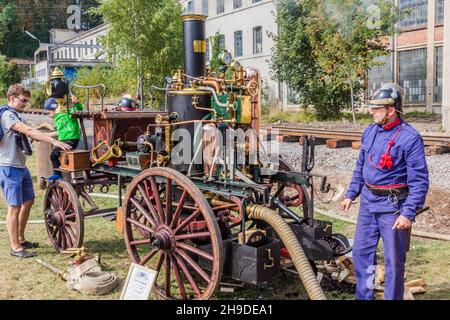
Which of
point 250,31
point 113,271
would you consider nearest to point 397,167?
point 113,271

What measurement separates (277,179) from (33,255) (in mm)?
3027

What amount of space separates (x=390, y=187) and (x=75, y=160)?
11.4 ft

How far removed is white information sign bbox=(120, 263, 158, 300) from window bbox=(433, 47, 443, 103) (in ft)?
64.6

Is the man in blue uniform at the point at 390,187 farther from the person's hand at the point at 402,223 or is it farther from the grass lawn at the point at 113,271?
the grass lawn at the point at 113,271

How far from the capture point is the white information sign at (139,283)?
4.03 metres

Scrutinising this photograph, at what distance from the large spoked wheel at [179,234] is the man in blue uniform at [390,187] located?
1.18m

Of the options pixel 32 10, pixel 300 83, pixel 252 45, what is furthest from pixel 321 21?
pixel 32 10

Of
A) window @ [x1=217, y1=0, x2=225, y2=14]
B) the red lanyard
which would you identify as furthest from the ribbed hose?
window @ [x1=217, y1=0, x2=225, y2=14]

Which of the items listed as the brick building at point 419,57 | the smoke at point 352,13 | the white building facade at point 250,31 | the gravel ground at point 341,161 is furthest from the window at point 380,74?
the gravel ground at point 341,161

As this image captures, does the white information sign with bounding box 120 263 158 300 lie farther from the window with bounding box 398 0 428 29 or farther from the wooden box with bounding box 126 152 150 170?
the window with bounding box 398 0 428 29

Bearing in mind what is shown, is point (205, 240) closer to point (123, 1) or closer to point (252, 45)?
point (123, 1)

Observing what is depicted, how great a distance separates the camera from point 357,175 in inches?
166

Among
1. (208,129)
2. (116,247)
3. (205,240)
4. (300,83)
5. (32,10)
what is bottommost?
(116,247)

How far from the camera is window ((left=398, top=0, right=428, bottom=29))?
21.5 meters
